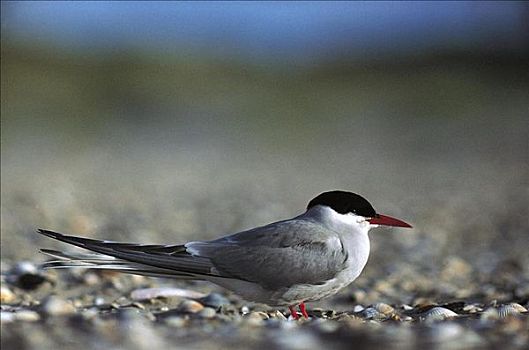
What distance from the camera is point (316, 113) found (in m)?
28.5

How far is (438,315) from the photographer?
3.93 metres

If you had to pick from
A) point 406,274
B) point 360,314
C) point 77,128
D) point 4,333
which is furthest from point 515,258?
point 77,128

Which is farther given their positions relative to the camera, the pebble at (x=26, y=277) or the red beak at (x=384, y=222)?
the pebble at (x=26, y=277)

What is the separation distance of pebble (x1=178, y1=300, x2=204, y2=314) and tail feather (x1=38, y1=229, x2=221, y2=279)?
0.65ft

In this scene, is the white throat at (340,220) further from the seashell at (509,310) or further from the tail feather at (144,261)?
the seashell at (509,310)

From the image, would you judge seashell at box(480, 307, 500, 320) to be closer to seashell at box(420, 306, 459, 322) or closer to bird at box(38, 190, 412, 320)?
seashell at box(420, 306, 459, 322)

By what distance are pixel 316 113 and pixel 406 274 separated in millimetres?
22551

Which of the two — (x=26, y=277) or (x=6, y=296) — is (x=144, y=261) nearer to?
(x=6, y=296)

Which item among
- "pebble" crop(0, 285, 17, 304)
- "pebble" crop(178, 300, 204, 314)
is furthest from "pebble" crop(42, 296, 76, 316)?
"pebble" crop(0, 285, 17, 304)

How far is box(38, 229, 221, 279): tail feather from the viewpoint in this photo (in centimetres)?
400

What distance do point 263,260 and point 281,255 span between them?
8 cm

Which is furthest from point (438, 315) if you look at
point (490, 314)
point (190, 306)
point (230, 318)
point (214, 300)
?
point (214, 300)

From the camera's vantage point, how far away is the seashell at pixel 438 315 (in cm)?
386

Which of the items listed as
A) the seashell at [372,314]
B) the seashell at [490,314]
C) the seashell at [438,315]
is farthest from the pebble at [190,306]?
the seashell at [490,314]
